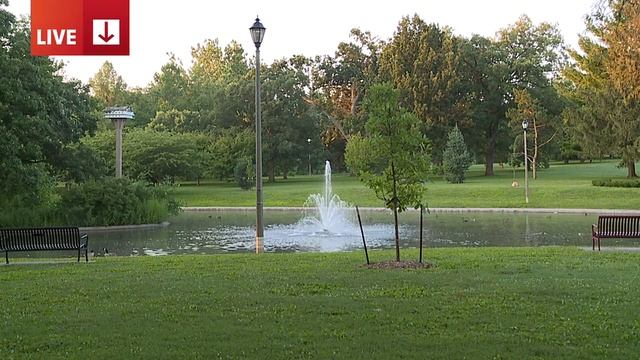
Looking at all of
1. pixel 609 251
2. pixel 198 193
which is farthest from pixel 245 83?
pixel 609 251

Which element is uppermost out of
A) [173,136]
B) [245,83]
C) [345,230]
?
[245,83]

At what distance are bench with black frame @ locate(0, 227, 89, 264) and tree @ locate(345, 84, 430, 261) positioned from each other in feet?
21.2

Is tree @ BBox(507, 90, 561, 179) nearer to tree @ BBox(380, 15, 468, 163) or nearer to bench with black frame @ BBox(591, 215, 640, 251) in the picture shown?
tree @ BBox(380, 15, 468, 163)

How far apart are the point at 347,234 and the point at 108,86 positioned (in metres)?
68.1

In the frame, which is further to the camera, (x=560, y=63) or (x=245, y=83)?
(x=560, y=63)

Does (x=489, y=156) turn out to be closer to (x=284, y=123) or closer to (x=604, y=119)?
(x=604, y=119)

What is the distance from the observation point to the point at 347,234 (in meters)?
22.9

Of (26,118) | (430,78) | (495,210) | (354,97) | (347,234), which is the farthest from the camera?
(354,97)

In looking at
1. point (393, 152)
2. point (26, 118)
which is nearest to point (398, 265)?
point (393, 152)

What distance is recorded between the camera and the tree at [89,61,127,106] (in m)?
81.9

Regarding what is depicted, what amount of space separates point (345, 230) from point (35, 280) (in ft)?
47.7

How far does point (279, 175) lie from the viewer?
7200cm

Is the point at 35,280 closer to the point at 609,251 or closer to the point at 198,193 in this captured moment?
the point at 609,251

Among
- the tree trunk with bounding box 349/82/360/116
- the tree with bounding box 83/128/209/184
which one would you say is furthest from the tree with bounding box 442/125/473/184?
the tree trunk with bounding box 349/82/360/116
